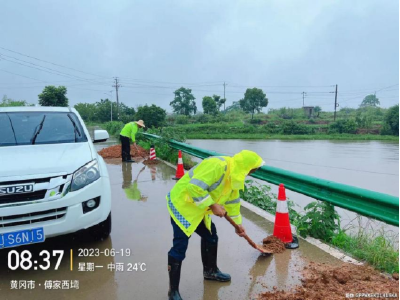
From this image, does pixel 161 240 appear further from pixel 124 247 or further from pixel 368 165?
pixel 368 165

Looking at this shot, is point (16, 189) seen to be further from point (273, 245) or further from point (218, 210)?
point (273, 245)

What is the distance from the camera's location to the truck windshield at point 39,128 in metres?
4.12

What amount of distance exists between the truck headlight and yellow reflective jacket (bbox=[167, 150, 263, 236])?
110cm

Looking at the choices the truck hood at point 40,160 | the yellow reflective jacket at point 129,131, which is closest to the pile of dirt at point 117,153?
the yellow reflective jacket at point 129,131

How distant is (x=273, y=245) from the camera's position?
3.65m

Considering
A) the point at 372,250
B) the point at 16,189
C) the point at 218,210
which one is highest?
the point at 16,189

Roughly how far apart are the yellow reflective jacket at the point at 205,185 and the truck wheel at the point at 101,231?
1487mm

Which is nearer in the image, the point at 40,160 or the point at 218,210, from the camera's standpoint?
the point at 218,210

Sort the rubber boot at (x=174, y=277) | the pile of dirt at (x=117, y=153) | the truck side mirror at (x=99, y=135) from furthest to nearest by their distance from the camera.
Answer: the pile of dirt at (x=117, y=153) < the truck side mirror at (x=99, y=135) < the rubber boot at (x=174, y=277)

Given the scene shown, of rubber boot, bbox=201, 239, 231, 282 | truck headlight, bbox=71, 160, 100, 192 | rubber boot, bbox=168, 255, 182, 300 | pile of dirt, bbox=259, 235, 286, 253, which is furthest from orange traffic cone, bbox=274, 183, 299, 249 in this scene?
truck headlight, bbox=71, 160, 100, 192

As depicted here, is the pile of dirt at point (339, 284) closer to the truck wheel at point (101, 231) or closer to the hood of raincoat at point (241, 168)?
the hood of raincoat at point (241, 168)

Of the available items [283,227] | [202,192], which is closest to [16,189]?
[202,192]

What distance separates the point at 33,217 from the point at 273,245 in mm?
2579

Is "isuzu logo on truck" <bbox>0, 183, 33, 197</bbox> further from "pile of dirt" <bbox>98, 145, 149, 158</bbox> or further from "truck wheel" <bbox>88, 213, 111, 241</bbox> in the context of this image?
"pile of dirt" <bbox>98, 145, 149, 158</bbox>
